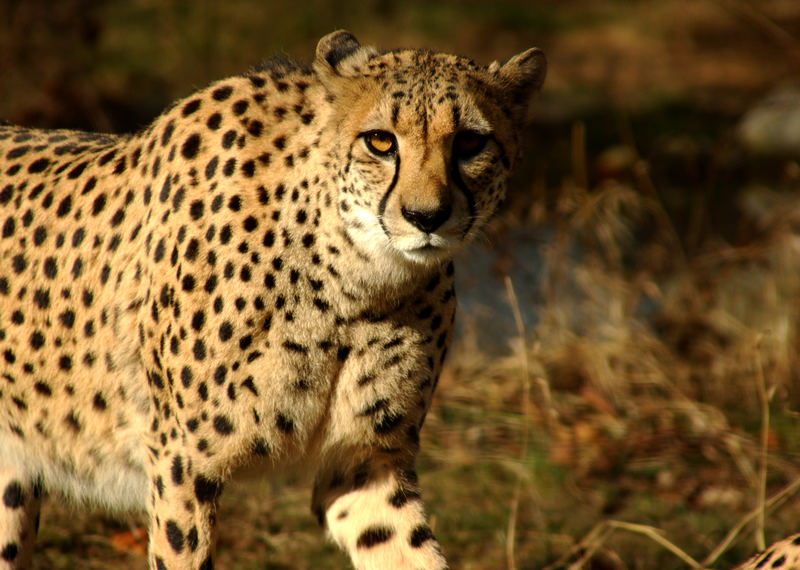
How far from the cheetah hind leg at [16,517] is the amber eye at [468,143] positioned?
1.55 meters

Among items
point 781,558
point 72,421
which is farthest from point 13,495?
point 781,558

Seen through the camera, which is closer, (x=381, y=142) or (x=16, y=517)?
(x=381, y=142)

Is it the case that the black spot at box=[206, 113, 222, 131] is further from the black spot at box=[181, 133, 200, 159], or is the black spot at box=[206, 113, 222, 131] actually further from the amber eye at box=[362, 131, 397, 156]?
the amber eye at box=[362, 131, 397, 156]

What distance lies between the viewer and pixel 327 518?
111 inches

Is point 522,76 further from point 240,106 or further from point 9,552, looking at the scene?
point 9,552

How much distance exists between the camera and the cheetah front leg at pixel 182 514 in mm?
2539

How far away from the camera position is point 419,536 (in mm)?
2734

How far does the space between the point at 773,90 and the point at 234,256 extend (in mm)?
7626

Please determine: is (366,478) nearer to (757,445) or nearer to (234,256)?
(234,256)

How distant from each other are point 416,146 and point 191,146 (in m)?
0.64

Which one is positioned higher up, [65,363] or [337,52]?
[337,52]

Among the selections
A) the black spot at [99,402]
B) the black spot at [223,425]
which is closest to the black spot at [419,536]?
the black spot at [223,425]

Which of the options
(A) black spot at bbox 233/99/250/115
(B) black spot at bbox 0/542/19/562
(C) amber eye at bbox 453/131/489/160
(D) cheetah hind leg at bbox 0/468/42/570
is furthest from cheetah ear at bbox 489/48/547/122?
(B) black spot at bbox 0/542/19/562

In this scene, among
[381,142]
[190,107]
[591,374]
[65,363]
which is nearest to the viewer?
[381,142]
